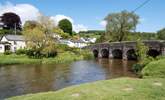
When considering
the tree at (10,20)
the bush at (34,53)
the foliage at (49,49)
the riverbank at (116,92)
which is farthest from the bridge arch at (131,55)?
the riverbank at (116,92)

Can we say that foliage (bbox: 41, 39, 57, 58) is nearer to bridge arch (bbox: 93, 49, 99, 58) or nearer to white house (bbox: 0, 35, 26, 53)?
white house (bbox: 0, 35, 26, 53)

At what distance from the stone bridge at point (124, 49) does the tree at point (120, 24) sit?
34.2 ft

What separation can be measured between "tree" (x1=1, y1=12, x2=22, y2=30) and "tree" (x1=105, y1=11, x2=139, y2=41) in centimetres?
3865

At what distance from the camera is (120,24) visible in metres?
101

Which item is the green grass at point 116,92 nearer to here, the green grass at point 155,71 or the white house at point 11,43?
the green grass at point 155,71

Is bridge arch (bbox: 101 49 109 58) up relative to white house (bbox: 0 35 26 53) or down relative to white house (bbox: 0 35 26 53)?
down

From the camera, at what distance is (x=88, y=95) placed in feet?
64.2

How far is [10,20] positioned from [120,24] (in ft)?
150

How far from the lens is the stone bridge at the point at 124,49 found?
66375 millimetres

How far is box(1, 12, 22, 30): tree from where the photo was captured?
384ft

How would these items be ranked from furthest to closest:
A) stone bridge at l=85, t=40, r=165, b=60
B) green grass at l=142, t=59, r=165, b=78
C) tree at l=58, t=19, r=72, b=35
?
tree at l=58, t=19, r=72, b=35 → stone bridge at l=85, t=40, r=165, b=60 → green grass at l=142, t=59, r=165, b=78

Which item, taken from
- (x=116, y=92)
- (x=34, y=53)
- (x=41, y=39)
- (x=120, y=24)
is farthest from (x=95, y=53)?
(x=116, y=92)

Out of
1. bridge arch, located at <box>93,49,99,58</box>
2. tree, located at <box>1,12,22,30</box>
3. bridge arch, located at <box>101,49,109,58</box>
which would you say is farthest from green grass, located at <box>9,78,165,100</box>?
tree, located at <box>1,12,22,30</box>

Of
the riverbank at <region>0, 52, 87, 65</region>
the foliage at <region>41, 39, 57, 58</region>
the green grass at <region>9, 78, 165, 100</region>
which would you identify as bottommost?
the green grass at <region>9, 78, 165, 100</region>
